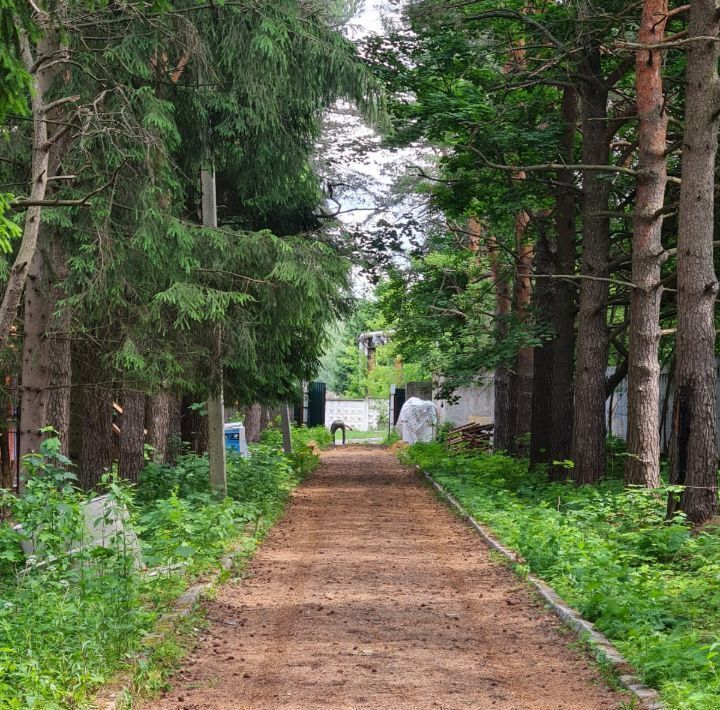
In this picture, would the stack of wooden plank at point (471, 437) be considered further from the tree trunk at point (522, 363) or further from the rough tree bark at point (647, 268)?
the rough tree bark at point (647, 268)

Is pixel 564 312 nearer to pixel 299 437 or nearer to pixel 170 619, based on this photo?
pixel 170 619

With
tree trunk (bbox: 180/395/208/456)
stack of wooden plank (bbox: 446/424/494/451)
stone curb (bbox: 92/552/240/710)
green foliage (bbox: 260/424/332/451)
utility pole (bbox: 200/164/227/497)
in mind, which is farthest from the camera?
green foliage (bbox: 260/424/332/451)

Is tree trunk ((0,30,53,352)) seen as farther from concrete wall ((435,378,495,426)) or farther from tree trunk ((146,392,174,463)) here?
concrete wall ((435,378,495,426))

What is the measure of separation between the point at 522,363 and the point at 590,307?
30.5 ft

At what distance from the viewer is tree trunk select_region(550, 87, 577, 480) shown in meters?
18.7

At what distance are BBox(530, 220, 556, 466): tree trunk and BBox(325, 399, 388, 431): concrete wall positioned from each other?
42737 millimetres

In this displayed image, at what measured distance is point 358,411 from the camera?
64.8 metres

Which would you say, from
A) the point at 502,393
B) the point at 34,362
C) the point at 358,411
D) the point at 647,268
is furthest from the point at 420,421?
the point at 34,362

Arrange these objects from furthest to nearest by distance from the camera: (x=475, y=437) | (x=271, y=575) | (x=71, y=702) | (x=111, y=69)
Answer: (x=475, y=437) < (x=111, y=69) < (x=271, y=575) < (x=71, y=702)

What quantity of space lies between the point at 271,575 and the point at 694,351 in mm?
5274

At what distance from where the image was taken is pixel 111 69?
1302 cm

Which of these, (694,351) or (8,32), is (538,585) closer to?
(694,351)

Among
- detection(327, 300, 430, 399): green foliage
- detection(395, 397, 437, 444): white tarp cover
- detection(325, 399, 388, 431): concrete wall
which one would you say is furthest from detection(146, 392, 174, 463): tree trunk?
detection(325, 399, 388, 431): concrete wall

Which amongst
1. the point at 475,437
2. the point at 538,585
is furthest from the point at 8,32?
the point at 475,437
